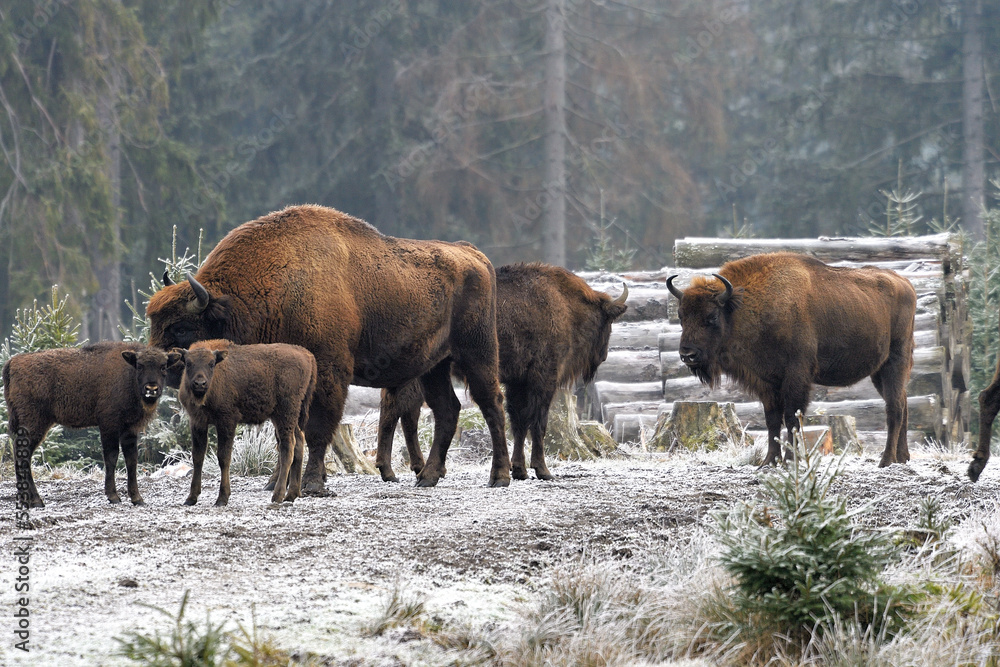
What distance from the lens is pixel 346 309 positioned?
24.9ft

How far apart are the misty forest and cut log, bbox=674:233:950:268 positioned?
0.18ft

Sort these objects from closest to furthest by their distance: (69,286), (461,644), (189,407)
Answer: (461,644)
(189,407)
(69,286)

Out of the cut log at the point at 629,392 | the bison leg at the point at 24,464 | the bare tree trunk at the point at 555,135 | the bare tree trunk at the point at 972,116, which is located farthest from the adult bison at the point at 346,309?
the bare tree trunk at the point at 972,116

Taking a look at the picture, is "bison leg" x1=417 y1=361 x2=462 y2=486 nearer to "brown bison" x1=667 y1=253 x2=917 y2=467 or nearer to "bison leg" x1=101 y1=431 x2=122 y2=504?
"brown bison" x1=667 y1=253 x2=917 y2=467

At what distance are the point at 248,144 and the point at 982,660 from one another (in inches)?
1122

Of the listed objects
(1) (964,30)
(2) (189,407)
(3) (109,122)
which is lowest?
(2) (189,407)

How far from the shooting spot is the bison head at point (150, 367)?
659 centimetres

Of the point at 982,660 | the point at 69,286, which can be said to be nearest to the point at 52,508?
the point at 982,660

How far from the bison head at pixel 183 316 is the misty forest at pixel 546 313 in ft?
0.47

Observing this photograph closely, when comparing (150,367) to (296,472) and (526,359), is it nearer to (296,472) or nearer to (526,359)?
(296,472)

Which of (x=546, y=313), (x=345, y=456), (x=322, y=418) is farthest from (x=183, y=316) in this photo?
(x=345, y=456)

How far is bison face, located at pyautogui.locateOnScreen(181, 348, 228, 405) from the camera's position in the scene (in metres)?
6.33

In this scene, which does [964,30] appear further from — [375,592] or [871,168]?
[375,592]

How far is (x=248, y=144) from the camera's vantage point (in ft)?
100.0
